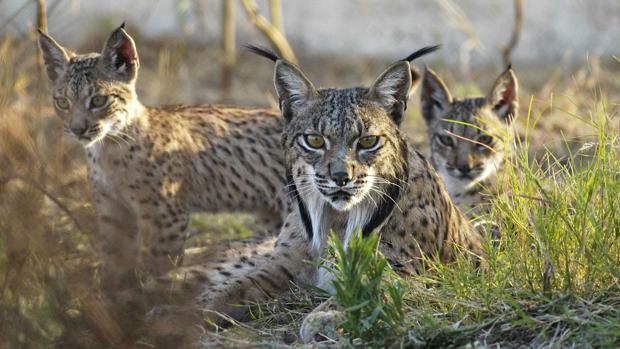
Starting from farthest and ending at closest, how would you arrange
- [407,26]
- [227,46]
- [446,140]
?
[407,26] → [227,46] → [446,140]

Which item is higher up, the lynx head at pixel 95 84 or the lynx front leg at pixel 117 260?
the lynx head at pixel 95 84

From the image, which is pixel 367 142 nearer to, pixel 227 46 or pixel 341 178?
pixel 341 178

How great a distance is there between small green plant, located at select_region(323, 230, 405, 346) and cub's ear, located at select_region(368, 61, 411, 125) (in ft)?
4.35

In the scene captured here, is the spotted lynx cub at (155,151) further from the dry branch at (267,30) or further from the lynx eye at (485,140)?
the dry branch at (267,30)

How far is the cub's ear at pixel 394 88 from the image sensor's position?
5953mm

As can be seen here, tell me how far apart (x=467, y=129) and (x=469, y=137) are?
0.10 m

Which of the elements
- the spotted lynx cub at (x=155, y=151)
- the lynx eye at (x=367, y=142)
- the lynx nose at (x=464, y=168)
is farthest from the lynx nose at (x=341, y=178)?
the lynx nose at (x=464, y=168)

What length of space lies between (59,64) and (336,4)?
8582 millimetres

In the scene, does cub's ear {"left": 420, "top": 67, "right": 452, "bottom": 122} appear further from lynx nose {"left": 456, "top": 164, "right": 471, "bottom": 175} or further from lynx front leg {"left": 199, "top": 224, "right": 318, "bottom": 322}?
lynx front leg {"left": 199, "top": 224, "right": 318, "bottom": 322}

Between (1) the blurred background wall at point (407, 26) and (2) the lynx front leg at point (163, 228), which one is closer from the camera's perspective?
(2) the lynx front leg at point (163, 228)

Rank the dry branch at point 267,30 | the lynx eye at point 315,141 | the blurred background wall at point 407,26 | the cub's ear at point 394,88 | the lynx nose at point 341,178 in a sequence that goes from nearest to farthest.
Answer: the lynx nose at point 341,178
the lynx eye at point 315,141
the cub's ear at point 394,88
the dry branch at point 267,30
the blurred background wall at point 407,26

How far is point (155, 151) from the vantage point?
783cm

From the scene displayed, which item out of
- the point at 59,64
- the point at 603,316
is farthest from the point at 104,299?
the point at 59,64

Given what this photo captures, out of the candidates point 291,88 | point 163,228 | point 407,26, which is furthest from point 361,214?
point 407,26
